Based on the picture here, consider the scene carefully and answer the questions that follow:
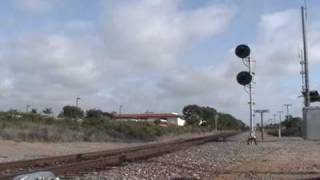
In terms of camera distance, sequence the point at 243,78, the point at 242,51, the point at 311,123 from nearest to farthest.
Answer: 1. the point at 311,123
2. the point at 243,78
3. the point at 242,51

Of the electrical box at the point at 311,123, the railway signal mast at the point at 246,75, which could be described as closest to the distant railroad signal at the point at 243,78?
the railway signal mast at the point at 246,75

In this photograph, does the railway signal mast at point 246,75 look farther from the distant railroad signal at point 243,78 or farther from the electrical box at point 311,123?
the electrical box at point 311,123

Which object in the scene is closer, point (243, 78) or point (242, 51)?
point (243, 78)

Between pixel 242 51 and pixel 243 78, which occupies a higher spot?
pixel 242 51

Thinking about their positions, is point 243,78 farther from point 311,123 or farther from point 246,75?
point 311,123

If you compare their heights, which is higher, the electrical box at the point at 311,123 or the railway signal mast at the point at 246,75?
the railway signal mast at the point at 246,75

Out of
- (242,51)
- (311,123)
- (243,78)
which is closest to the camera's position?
(311,123)

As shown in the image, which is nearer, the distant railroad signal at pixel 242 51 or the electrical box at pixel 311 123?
the electrical box at pixel 311 123

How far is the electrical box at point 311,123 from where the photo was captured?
427 inches

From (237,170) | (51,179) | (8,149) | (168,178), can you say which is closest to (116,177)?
(168,178)

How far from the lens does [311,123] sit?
1090 centimetres

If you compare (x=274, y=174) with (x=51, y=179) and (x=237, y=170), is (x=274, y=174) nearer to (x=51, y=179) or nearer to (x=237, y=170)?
(x=237, y=170)

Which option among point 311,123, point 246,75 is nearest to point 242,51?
point 246,75

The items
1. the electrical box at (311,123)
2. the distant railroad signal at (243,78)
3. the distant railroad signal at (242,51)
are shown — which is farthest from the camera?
the distant railroad signal at (242,51)
